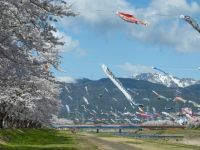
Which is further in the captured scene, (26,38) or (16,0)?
Answer: (26,38)

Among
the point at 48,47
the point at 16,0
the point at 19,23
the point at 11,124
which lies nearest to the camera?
the point at 16,0

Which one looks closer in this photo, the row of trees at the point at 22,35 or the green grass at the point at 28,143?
the row of trees at the point at 22,35

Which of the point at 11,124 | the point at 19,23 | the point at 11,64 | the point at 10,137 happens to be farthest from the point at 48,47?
the point at 11,124

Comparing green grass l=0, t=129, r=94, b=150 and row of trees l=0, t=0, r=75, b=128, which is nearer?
row of trees l=0, t=0, r=75, b=128

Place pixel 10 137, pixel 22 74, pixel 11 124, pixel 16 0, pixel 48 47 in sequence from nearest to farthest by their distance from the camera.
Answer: pixel 16 0, pixel 22 74, pixel 48 47, pixel 10 137, pixel 11 124

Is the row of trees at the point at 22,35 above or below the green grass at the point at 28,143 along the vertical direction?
above

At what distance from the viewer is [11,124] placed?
97875 mm

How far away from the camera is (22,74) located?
3084 cm

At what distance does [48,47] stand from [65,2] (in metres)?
5.49

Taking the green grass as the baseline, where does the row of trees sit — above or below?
above

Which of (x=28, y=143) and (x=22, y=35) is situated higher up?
(x=22, y=35)

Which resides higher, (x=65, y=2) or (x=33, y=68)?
(x=65, y=2)

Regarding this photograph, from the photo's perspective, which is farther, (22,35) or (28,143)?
(28,143)

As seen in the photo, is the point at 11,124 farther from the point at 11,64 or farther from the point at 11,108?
the point at 11,64
